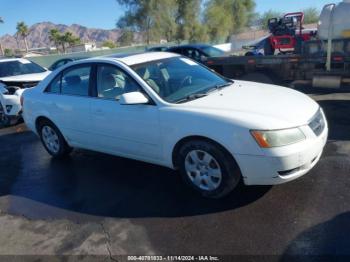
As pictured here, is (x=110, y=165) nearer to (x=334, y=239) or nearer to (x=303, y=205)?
(x=303, y=205)

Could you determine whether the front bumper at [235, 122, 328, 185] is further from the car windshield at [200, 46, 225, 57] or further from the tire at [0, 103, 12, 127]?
the car windshield at [200, 46, 225, 57]

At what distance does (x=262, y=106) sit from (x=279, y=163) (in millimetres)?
680

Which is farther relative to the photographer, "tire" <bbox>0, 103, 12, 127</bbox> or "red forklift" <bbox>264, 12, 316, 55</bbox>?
"red forklift" <bbox>264, 12, 316, 55</bbox>

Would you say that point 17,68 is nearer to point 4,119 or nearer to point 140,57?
point 4,119

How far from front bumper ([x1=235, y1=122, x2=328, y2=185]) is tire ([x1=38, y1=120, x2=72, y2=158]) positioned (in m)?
3.25

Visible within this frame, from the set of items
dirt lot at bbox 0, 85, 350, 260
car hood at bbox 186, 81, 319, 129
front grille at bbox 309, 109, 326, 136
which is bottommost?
dirt lot at bbox 0, 85, 350, 260

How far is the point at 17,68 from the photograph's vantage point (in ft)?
33.4

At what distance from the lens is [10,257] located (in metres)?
3.52

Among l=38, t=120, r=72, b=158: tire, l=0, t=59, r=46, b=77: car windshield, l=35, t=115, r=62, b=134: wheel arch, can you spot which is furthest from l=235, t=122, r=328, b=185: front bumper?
l=0, t=59, r=46, b=77: car windshield

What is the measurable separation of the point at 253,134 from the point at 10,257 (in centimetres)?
264

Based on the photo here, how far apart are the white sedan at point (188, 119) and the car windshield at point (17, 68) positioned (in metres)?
4.93

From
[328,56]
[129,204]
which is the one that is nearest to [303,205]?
[129,204]

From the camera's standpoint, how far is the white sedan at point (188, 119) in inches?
141

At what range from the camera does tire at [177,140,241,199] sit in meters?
3.78
